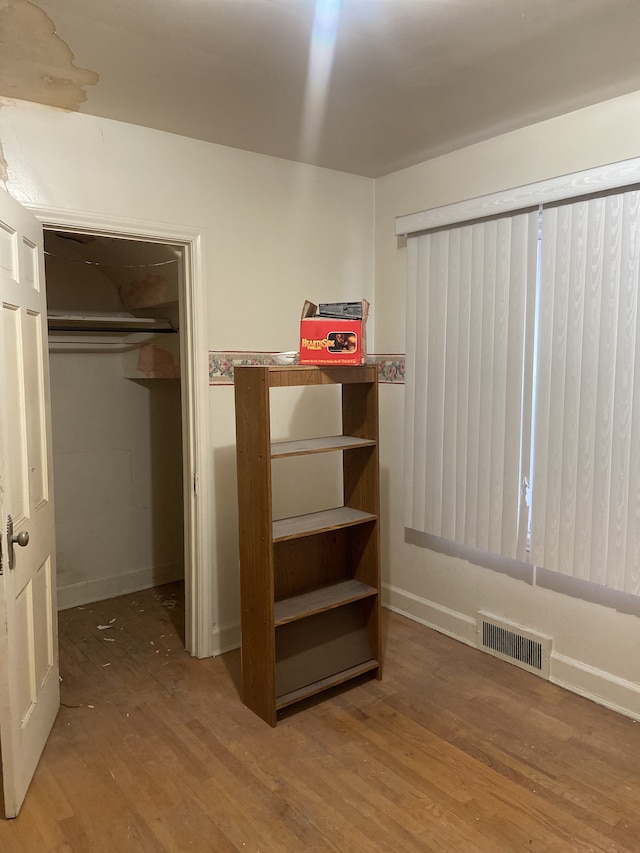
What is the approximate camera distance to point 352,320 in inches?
102

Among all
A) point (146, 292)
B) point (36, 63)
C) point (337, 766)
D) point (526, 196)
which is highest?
point (36, 63)

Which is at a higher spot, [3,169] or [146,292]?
[3,169]

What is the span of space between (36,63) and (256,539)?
→ 74.5 inches

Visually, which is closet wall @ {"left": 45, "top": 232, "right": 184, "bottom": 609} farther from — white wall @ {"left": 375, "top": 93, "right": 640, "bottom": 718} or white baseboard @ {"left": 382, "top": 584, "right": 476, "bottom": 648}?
white baseboard @ {"left": 382, "top": 584, "right": 476, "bottom": 648}

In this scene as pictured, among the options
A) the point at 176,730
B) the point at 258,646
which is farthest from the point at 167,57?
the point at 176,730

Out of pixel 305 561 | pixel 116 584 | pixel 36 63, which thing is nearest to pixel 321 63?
pixel 36 63

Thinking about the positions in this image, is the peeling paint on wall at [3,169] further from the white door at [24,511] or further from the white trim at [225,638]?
the white trim at [225,638]

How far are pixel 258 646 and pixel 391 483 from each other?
54.0 inches

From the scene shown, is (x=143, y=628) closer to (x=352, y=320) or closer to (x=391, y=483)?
(x=391, y=483)

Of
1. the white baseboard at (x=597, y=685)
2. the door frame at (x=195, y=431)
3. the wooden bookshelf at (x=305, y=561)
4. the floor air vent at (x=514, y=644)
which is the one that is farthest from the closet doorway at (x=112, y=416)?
the white baseboard at (x=597, y=685)

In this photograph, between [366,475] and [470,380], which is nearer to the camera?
[366,475]

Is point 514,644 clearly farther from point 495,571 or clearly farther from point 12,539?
point 12,539

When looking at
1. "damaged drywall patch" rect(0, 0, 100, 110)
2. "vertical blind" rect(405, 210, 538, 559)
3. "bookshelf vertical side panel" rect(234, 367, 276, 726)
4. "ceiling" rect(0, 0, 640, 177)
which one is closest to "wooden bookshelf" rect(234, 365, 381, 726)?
"bookshelf vertical side panel" rect(234, 367, 276, 726)

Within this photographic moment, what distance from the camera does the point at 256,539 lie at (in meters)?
2.64
